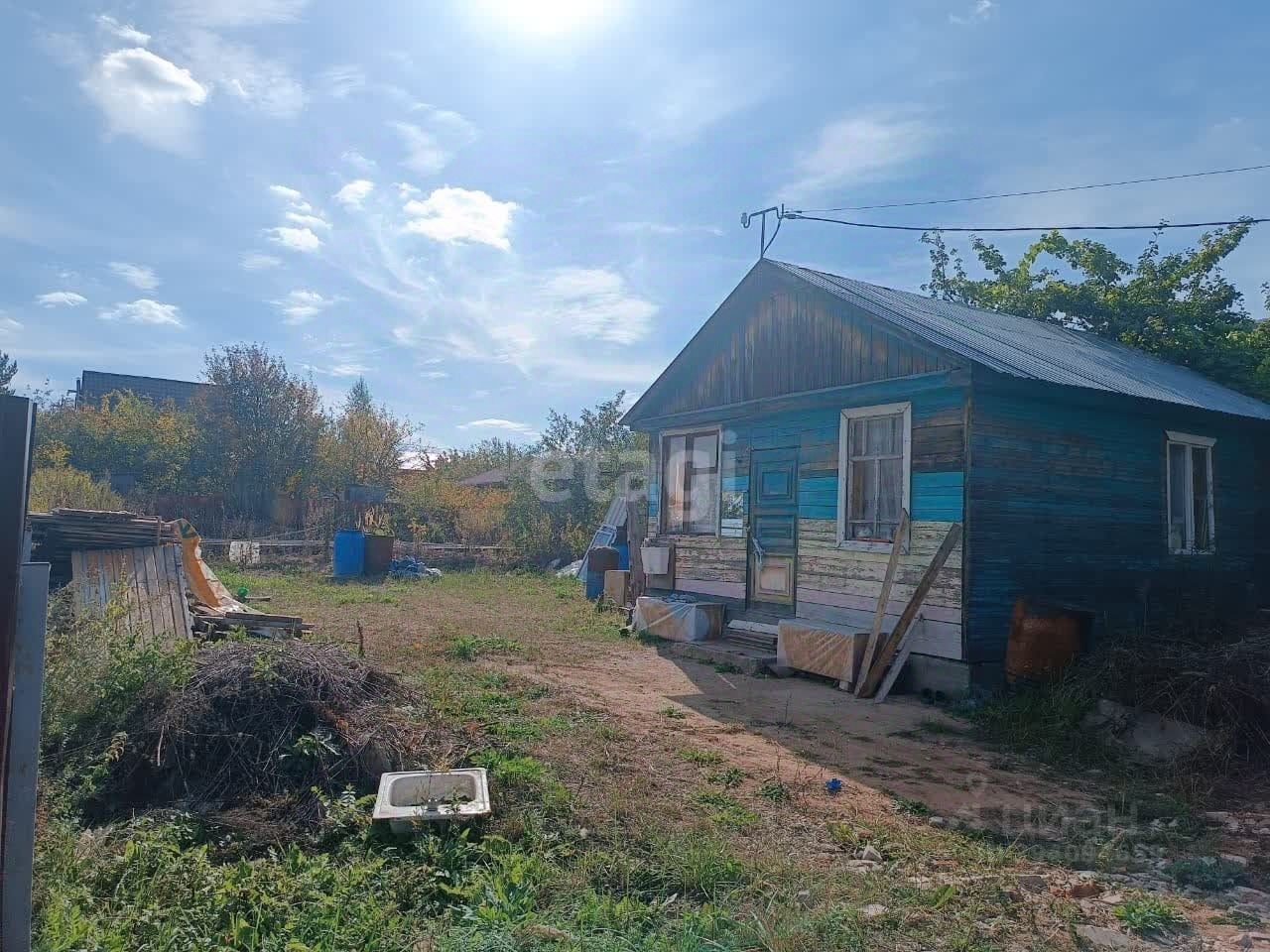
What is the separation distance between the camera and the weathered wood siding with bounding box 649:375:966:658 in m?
8.41

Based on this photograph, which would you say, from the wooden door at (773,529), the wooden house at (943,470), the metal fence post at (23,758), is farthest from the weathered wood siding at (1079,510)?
the metal fence post at (23,758)

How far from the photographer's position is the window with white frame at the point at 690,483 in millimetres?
11977

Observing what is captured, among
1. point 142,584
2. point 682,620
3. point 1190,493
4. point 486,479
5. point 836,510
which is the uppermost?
point 486,479

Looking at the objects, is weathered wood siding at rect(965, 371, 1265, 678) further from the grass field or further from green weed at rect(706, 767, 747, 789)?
A: the grass field

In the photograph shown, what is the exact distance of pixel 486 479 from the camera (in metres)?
36.2

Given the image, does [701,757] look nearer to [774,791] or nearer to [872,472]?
[774,791]

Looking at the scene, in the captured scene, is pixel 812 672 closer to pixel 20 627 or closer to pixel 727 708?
pixel 727 708

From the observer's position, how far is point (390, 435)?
29516mm

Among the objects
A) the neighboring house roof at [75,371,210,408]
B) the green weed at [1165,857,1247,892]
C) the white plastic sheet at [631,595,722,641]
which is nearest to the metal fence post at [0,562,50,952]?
the green weed at [1165,857,1247,892]

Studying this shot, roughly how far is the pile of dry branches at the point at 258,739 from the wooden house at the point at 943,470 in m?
5.32

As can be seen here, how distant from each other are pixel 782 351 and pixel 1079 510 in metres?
3.73

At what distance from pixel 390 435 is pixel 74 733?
82.5 feet

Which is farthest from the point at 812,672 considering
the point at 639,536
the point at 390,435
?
the point at 390,435

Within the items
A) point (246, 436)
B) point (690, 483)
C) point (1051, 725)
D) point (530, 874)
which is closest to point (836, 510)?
point (690, 483)
